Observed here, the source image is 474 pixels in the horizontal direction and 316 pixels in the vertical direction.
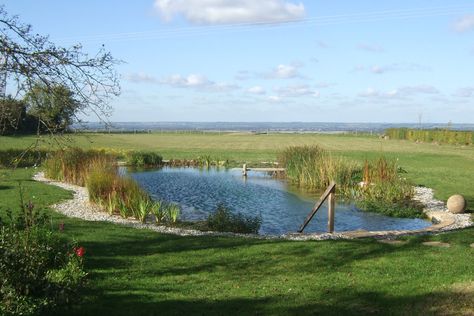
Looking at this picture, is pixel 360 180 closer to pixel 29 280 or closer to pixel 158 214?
pixel 158 214

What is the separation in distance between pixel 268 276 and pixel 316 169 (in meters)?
14.8

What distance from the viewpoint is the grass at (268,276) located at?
5.69 meters

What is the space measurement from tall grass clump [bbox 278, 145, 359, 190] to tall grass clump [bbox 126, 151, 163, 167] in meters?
8.36

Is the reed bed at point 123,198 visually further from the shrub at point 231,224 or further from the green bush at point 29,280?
the green bush at point 29,280

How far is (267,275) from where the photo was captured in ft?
23.3

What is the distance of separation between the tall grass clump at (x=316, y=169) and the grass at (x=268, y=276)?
34.5 ft

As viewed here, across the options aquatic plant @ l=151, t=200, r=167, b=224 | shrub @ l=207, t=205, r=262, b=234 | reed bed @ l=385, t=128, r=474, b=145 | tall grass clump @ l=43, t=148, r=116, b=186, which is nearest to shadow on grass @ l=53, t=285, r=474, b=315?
shrub @ l=207, t=205, r=262, b=234

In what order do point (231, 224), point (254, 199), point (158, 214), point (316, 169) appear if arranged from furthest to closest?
point (316, 169) < point (254, 199) < point (158, 214) < point (231, 224)

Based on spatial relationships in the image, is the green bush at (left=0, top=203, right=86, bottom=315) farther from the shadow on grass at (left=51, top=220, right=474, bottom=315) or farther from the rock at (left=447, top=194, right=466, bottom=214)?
the rock at (left=447, top=194, right=466, bottom=214)

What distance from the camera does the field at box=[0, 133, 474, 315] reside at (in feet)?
18.7

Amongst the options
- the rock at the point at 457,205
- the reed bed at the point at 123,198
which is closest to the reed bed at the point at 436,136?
the rock at the point at 457,205

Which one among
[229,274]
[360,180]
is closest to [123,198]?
[229,274]

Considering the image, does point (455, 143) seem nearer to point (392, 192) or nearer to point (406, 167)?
point (406, 167)

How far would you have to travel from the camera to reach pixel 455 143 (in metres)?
52.4
